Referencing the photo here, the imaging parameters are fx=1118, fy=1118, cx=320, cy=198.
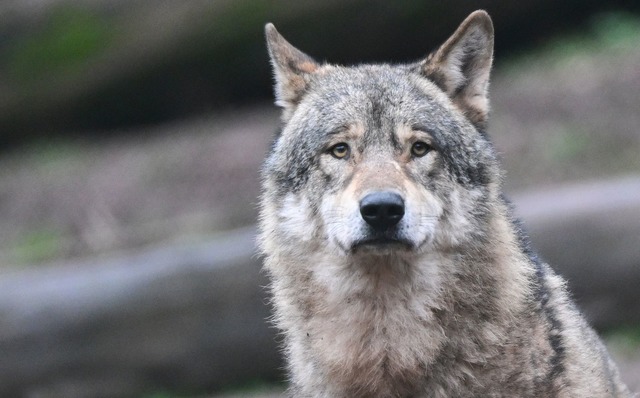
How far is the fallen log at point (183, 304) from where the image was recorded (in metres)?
10.1

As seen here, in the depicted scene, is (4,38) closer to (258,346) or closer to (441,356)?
(258,346)

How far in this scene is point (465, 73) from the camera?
6.47 meters

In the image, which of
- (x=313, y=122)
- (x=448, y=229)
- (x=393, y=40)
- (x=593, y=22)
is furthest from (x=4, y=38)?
(x=448, y=229)

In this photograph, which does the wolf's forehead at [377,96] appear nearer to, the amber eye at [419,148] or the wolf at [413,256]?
the wolf at [413,256]

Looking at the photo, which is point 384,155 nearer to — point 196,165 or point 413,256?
point 413,256

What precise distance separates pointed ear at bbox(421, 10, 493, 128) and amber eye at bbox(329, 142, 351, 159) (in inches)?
27.9

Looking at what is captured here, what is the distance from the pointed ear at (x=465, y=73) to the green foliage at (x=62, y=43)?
8389mm

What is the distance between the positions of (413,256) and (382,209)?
0.42 meters

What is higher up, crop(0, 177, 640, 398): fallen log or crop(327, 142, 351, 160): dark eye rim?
crop(327, 142, 351, 160): dark eye rim

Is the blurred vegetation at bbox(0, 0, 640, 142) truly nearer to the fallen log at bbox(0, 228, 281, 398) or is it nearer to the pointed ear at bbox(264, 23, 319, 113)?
the fallen log at bbox(0, 228, 281, 398)

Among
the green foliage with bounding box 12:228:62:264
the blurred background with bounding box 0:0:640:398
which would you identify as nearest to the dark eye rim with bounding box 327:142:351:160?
the blurred background with bounding box 0:0:640:398

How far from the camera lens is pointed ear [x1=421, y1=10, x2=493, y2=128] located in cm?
640

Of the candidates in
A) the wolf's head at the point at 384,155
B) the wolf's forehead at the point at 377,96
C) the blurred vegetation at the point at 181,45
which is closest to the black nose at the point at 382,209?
the wolf's head at the point at 384,155

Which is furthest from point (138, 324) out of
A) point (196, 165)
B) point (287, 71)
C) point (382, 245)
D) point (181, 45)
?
point (382, 245)
